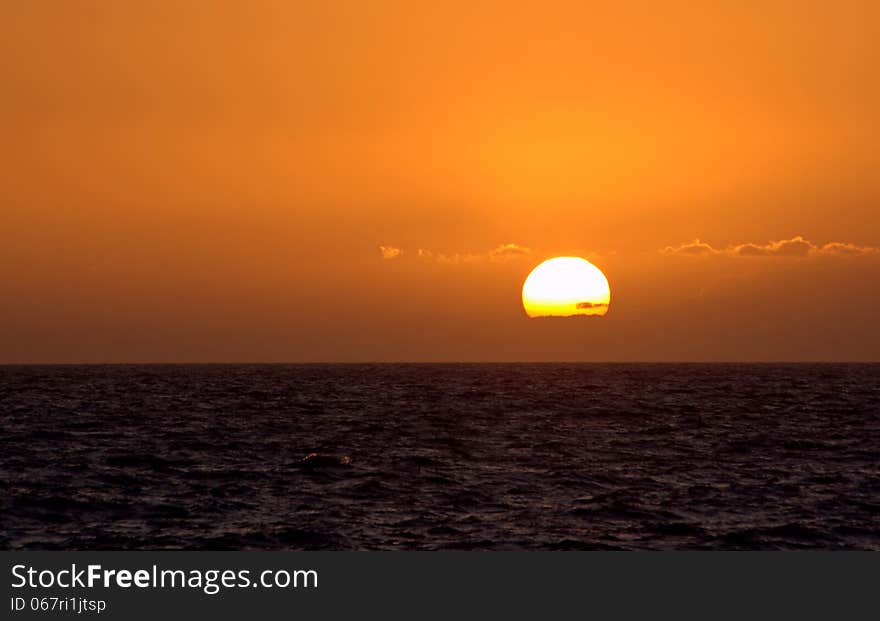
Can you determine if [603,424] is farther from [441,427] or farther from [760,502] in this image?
[760,502]

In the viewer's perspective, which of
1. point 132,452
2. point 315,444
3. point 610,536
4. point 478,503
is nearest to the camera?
point 610,536

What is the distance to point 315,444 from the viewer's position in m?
50.3

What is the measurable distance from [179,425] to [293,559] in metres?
42.7

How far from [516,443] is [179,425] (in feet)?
65.7

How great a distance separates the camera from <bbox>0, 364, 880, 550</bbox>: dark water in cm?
2875

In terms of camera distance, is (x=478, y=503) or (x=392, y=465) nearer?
(x=478, y=503)

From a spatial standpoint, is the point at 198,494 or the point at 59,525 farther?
the point at 198,494

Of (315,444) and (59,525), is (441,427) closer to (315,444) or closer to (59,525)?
(315,444)

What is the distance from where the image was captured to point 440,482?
122 ft

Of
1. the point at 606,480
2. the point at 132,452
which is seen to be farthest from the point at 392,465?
the point at 132,452

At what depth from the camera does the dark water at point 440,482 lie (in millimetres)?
28750

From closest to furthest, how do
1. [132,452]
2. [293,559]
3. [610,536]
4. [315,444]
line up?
1. [293,559]
2. [610,536]
3. [132,452]
4. [315,444]

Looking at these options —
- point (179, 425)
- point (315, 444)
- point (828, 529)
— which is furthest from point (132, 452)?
point (828, 529)

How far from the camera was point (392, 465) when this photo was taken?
137 feet
